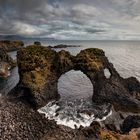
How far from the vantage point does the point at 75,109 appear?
56.0m

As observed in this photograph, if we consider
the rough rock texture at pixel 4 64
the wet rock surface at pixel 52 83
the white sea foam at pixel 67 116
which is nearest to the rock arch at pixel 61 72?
the wet rock surface at pixel 52 83

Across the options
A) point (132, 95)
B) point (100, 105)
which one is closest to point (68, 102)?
point (100, 105)

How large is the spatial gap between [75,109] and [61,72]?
31.8 ft

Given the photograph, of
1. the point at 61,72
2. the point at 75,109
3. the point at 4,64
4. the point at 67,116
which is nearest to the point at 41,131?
the point at 67,116

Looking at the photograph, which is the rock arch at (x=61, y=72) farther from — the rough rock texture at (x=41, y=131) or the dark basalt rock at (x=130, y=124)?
the dark basalt rock at (x=130, y=124)

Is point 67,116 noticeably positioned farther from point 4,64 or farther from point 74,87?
point 4,64

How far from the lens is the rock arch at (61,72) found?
58062 millimetres

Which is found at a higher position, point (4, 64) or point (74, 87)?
point (4, 64)

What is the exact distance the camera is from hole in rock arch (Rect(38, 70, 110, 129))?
5050 cm

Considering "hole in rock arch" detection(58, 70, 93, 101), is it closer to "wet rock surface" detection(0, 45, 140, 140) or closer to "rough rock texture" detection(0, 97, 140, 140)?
"wet rock surface" detection(0, 45, 140, 140)

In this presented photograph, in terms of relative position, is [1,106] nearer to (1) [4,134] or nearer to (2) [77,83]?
(1) [4,134]

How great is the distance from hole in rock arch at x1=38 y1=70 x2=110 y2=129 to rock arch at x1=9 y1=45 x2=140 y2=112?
249 centimetres

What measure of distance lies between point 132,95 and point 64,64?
17.9m

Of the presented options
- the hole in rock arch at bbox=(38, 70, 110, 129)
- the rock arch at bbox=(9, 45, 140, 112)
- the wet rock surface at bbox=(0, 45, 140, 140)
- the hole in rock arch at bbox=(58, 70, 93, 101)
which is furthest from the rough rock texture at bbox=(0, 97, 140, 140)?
the hole in rock arch at bbox=(58, 70, 93, 101)
